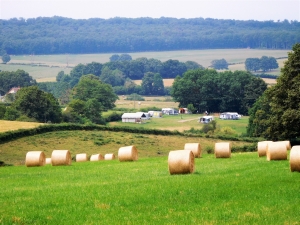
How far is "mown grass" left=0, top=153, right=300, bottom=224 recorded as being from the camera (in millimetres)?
17062

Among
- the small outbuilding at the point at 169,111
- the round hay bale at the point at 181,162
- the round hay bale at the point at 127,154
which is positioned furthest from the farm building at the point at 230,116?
the round hay bale at the point at 181,162

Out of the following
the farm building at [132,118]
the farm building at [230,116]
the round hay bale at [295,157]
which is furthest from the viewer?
the farm building at [230,116]

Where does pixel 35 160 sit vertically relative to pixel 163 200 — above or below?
below

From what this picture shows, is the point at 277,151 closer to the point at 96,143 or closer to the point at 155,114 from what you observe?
the point at 96,143

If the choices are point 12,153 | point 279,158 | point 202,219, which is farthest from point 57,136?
point 202,219

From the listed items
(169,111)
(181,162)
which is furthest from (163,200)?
(169,111)

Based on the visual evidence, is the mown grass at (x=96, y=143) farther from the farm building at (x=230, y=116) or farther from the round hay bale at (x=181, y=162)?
the farm building at (x=230, y=116)

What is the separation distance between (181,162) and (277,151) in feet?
28.0

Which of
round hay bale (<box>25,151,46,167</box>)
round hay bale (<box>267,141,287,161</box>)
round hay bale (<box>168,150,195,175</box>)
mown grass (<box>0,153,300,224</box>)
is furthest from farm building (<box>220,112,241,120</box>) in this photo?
mown grass (<box>0,153,300,224</box>)

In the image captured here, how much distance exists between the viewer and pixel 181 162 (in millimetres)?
26000

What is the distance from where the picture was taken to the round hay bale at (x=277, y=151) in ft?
108

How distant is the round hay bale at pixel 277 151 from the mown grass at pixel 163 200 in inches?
289

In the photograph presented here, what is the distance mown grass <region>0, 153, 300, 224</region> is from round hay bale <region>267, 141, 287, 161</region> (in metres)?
7.34

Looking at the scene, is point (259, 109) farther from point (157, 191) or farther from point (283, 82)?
point (157, 191)
